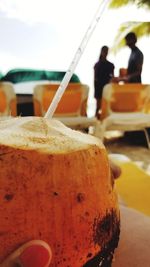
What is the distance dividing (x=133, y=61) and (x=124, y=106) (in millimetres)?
722

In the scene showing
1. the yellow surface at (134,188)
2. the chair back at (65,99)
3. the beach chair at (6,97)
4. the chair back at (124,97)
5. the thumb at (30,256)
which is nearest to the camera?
the thumb at (30,256)

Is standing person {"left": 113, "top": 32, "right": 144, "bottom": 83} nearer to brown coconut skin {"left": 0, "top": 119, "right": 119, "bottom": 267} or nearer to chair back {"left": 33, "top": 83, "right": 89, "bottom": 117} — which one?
chair back {"left": 33, "top": 83, "right": 89, "bottom": 117}

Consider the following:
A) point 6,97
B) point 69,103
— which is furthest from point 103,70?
point 6,97

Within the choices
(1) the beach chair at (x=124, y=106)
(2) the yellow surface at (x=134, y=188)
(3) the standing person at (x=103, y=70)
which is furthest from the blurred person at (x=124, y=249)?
(3) the standing person at (x=103, y=70)

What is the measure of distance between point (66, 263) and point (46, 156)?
4.1 inches

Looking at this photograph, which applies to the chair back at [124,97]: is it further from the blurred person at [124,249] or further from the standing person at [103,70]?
the blurred person at [124,249]

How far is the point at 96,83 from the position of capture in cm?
488

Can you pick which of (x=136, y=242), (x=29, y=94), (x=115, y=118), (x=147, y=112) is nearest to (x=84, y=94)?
(x=115, y=118)

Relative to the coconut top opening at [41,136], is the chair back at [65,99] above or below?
below

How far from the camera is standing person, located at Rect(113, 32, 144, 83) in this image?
4246mm

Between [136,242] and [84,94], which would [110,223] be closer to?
[136,242]

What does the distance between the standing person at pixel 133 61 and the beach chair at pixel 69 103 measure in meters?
0.88

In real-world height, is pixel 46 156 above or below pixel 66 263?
above

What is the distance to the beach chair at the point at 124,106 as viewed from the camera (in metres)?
3.75
